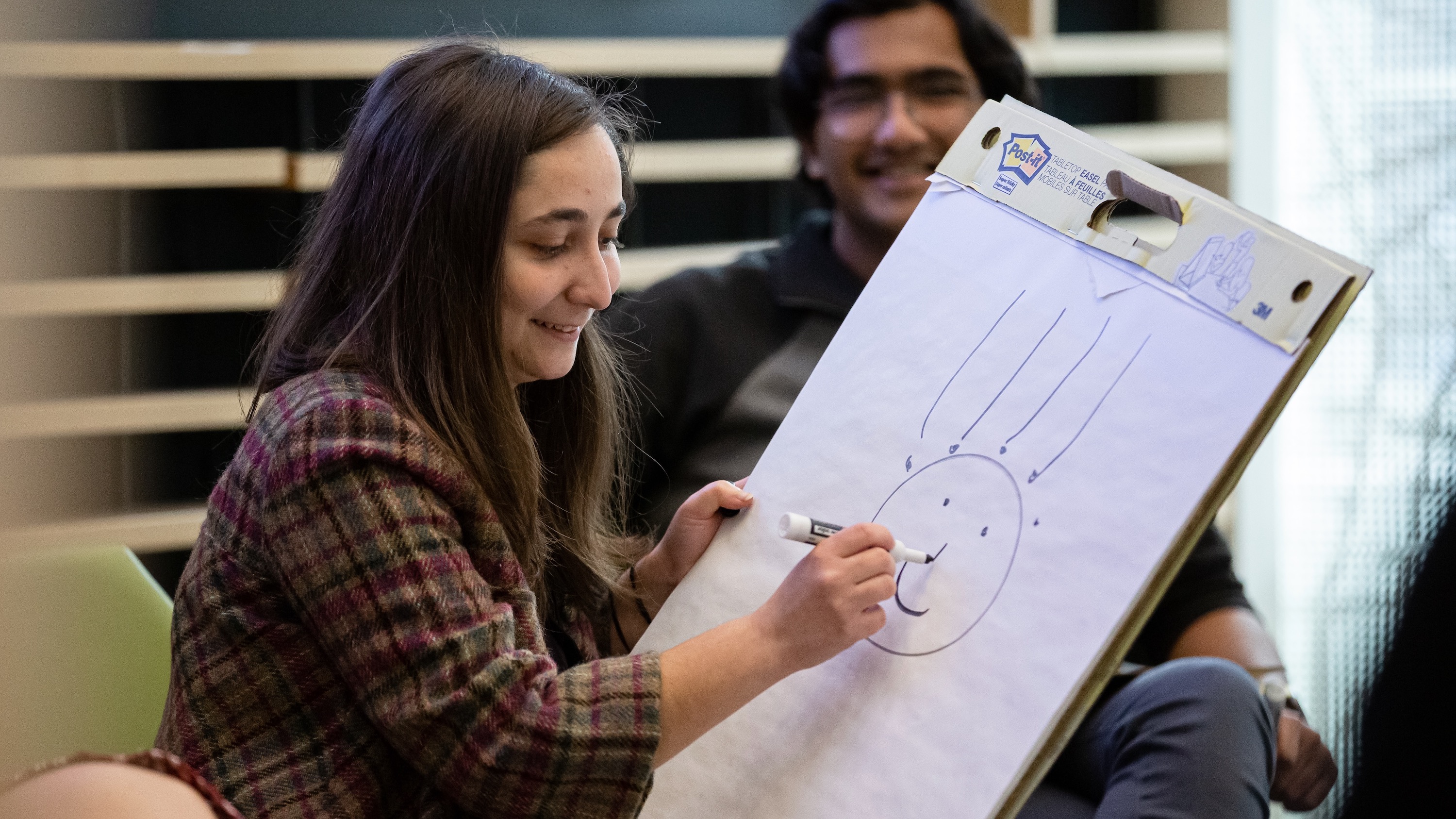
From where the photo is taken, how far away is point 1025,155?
754 millimetres

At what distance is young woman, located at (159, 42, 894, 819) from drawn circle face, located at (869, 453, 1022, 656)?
33 millimetres

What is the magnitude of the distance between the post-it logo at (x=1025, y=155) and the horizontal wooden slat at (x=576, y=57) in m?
0.72

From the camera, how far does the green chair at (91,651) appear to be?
36.6 inches

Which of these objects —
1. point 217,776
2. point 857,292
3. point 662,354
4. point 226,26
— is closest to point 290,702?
point 217,776

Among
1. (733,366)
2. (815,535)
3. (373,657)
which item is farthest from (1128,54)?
A: (373,657)

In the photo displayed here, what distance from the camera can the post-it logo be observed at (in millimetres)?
746

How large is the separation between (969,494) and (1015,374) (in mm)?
81

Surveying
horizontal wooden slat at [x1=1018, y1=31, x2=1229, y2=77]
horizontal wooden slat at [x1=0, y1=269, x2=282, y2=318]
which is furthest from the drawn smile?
horizontal wooden slat at [x1=1018, y1=31, x2=1229, y2=77]

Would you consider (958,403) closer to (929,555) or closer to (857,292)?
(929,555)

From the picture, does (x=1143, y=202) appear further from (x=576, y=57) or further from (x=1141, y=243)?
(x=576, y=57)

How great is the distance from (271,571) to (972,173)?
52 cm

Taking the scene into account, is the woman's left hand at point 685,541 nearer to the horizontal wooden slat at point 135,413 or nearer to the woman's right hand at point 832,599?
the woman's right hand at point 832,599

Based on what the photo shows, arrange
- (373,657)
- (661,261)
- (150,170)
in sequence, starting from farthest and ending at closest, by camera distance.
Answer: (661,261) < (150,170) < (373,657)

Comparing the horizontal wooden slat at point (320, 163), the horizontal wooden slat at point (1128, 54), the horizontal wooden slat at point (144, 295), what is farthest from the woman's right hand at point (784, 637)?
the horizontal wooden slat at point (1128, 54)
